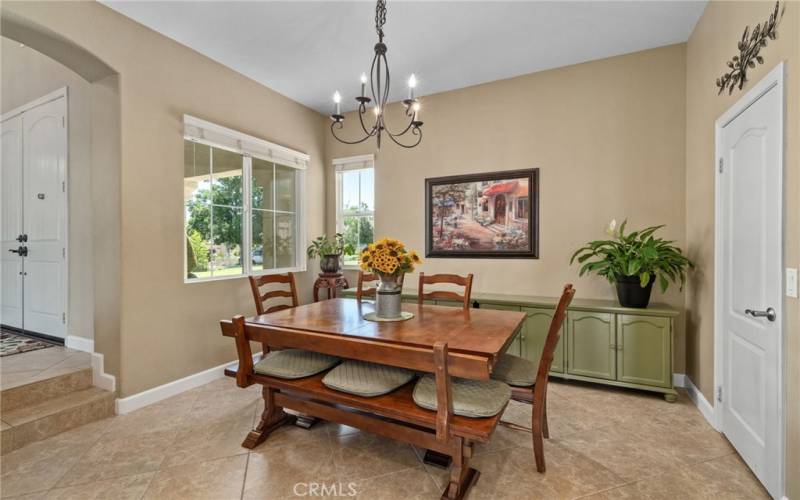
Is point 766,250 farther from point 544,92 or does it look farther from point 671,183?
point 544,92

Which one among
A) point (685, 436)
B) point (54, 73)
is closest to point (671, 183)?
point (685, 436)

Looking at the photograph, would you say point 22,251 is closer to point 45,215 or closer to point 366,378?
point 45,215

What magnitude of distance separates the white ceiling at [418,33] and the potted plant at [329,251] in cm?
188

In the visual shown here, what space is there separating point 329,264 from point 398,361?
2.80m

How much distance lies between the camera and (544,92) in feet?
11.9

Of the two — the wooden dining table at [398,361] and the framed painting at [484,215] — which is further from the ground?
the framed painting at [484,215]

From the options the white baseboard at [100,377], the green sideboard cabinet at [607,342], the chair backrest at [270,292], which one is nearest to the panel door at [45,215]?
the white baseboard at [100,377]

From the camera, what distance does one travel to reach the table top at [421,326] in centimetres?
171

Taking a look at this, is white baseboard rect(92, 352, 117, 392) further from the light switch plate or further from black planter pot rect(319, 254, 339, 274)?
the light switch plate

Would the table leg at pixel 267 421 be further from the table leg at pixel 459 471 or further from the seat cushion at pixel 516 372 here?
the seat cushion at pixel 516 372

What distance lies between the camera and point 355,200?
15.5 ft

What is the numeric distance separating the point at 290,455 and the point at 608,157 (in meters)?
3.64

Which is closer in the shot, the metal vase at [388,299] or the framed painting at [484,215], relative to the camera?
the metal vase at [388,299]

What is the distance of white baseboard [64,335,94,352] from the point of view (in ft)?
10.4
